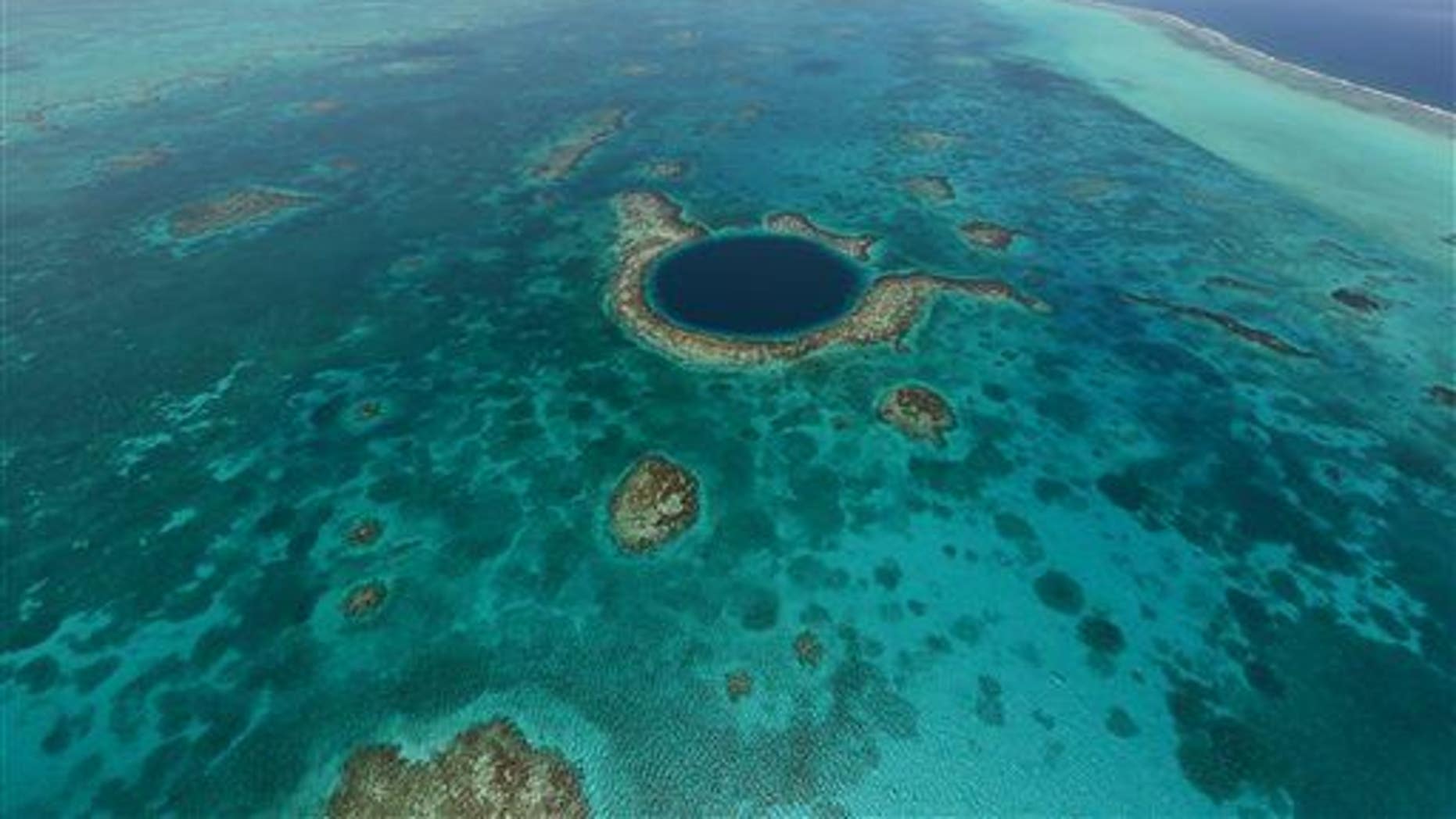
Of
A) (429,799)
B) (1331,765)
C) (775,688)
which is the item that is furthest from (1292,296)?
(429,799)

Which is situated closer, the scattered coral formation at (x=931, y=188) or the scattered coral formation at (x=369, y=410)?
the scattered coral formation at (x=369, y=410)

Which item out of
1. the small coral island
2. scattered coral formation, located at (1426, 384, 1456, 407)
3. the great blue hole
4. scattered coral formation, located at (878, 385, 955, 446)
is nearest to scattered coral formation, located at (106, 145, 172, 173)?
the small coral island

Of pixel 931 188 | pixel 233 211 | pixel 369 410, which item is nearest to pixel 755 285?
pixel 931 188

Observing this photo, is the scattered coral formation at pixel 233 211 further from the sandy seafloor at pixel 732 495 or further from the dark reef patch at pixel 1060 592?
the dark reef patch at pixel 1060 592

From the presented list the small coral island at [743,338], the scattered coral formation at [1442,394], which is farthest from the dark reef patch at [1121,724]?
the scattered coral formation at [1442,394]

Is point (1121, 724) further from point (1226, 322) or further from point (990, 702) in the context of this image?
point (1226, 322)

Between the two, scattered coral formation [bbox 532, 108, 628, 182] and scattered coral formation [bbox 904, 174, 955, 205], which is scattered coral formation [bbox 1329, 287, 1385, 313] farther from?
scattered coral formation [bbox 532, 108, 628, 182]
